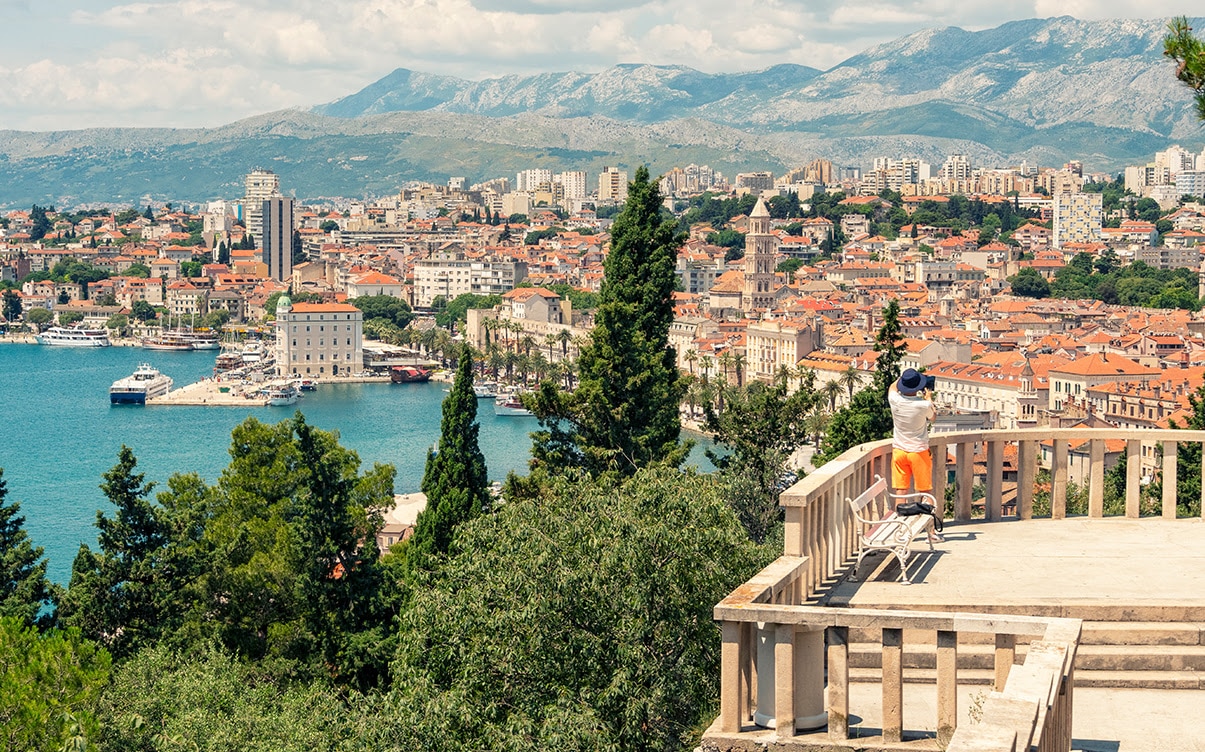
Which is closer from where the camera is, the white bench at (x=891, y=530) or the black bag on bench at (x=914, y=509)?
the white bench at (x=891, y=530)

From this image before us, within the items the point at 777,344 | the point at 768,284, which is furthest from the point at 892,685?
the point at 768,284

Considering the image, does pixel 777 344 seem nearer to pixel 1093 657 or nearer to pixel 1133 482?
pixel 1133 482

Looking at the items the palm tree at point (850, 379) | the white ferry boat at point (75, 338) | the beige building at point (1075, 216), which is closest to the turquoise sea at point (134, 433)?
the white ferry boat at point (75, 338)

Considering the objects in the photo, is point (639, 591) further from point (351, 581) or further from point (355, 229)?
point (355, 229)

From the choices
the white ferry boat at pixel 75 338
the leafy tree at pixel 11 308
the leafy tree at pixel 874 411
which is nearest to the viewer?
the leafy tree at pixel 874 411

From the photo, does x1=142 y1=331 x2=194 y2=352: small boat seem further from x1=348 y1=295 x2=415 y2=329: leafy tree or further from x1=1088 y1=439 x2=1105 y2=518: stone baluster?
x1=1088 y1=439 x2=1105 y2=518: stone baluster

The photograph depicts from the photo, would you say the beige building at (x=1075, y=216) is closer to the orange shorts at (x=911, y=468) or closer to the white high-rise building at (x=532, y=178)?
the white high-rise building at (x=532, y=178)
